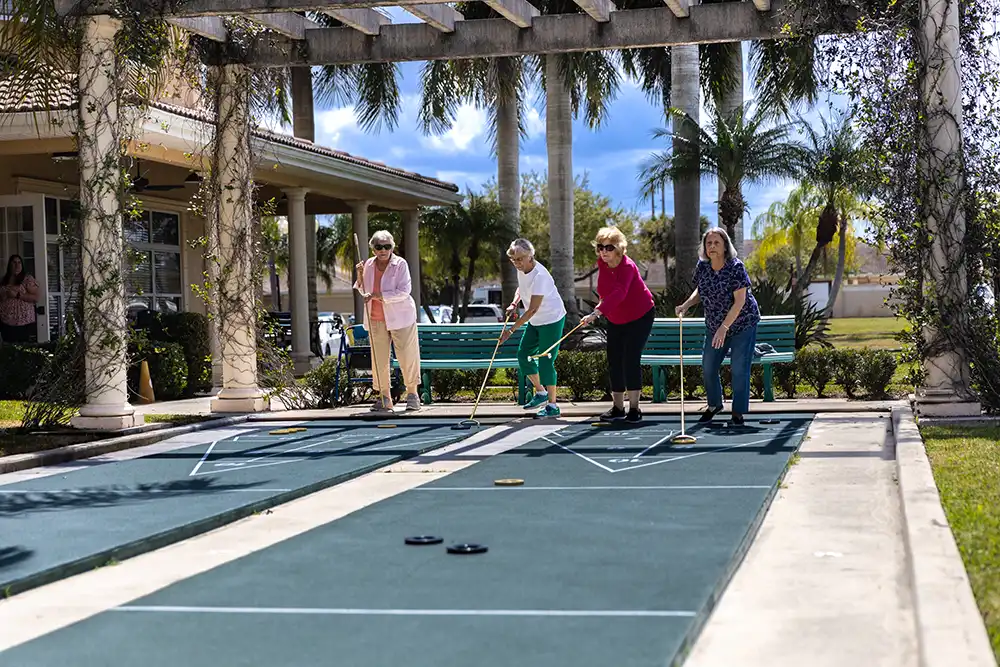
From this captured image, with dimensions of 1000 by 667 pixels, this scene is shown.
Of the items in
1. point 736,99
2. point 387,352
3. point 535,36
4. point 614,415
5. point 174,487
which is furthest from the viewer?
point 736,99

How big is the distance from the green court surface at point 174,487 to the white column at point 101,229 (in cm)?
85

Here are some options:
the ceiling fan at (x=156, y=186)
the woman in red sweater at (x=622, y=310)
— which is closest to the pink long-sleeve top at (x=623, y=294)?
the woman in red sweater at (x=622, y=310)

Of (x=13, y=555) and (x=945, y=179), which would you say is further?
(x=945, y=179)

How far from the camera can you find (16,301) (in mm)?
17375

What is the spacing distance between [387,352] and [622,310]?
→ 296 centimetres

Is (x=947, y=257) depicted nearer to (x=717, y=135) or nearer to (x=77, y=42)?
(x=77, y=42)

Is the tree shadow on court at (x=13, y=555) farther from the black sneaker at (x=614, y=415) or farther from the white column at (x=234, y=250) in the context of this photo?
the white column at (x=234, y=250)

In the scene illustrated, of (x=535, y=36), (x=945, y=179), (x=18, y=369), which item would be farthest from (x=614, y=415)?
(x=18, y=369)

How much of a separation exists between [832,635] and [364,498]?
399cm

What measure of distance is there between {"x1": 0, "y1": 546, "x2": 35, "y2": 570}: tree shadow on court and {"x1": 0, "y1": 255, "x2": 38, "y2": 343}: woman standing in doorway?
11812 millimetres

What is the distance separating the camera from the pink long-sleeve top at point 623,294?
11.2m

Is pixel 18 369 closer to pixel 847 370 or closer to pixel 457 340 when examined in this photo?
pixel 457 340

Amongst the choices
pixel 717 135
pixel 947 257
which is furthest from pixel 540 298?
pixel 717 135

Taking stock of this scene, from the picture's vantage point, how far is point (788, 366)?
14.4 m
